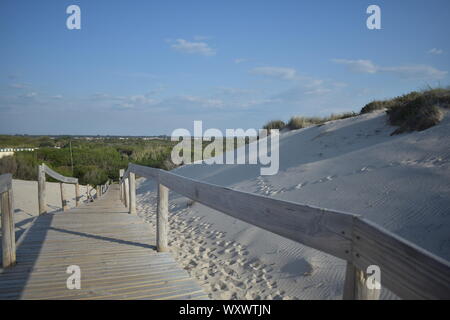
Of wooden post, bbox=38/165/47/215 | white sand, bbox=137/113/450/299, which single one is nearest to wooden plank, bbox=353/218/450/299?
white sand, bbox=137/113/450/299

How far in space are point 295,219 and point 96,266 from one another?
9.53 feet

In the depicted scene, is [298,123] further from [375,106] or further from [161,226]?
[161,226]

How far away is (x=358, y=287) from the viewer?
1.41 m

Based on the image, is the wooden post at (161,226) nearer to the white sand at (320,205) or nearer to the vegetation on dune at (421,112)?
the white sand at (320,205)

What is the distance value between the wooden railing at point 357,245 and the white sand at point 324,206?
7.25 feet

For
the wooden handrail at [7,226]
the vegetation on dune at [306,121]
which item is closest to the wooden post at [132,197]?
the wooden handrail at [7,226]

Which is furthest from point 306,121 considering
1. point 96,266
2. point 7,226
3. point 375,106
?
point 7,226

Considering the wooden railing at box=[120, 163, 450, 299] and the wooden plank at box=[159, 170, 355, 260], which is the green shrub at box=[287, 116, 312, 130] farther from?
the wooden railing at box=[120, 163, 450, 299]

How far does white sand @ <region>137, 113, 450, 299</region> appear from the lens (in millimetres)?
3928
